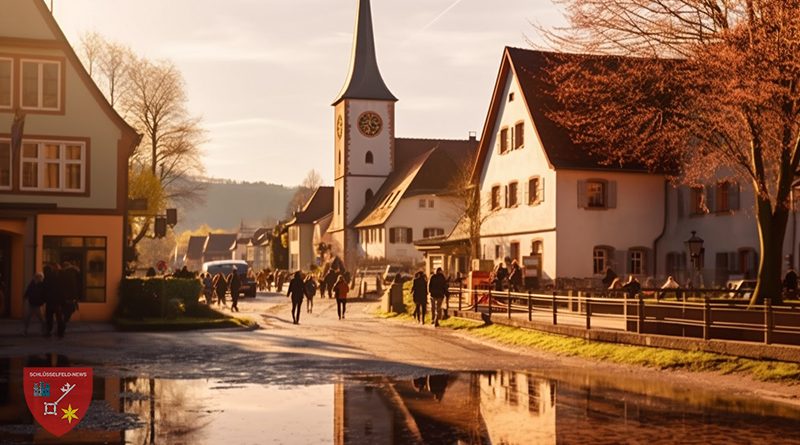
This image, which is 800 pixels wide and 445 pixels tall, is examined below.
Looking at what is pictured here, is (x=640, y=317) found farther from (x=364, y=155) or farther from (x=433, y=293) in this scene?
(x=364, y=155)

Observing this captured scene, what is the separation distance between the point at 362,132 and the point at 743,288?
6934cm

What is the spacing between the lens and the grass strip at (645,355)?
19.7 m

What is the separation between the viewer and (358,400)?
1559 cm

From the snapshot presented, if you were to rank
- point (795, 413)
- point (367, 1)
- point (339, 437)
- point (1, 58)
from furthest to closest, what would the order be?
1. point (367, 1)
2. point (1, 58)
3. point (795, 413)
4. point (339, 437)

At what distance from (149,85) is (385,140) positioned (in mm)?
37671

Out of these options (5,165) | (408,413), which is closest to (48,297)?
(5,165)

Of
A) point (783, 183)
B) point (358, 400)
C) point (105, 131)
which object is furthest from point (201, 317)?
point (358, 400)

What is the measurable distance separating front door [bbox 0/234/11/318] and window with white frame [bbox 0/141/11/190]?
1615mm

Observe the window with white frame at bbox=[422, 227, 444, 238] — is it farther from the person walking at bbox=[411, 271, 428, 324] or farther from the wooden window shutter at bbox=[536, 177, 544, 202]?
the person walking at bbox=[411, 271, 428, 324]

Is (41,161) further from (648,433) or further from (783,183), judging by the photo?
(648,433)

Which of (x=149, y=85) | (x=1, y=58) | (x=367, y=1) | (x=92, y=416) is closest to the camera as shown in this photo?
(x=92, y=416)

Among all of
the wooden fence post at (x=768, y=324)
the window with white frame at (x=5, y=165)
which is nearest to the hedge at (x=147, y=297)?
the window with white frame at (x=5, y=165)

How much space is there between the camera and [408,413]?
46.9 feet

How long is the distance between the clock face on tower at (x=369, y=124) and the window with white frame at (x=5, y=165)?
6759 cm
